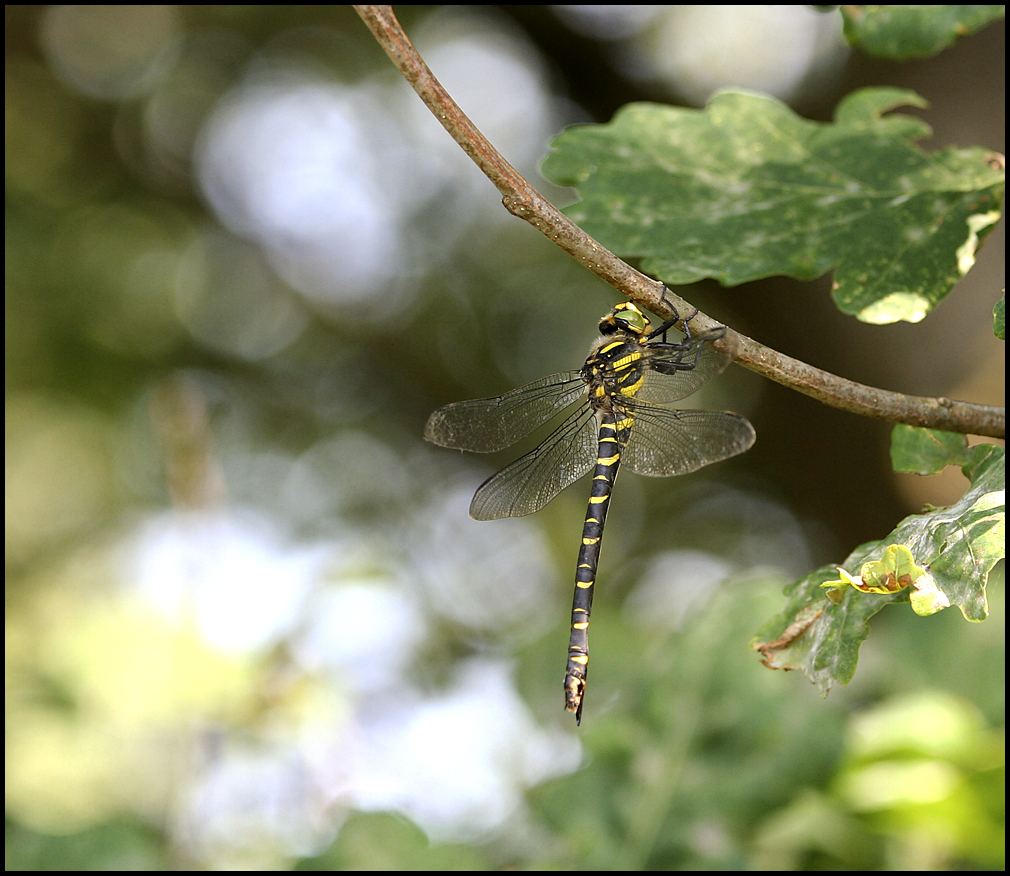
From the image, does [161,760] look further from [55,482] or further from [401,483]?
[55,482]

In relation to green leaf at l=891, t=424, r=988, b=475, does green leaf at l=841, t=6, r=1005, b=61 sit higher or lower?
higher

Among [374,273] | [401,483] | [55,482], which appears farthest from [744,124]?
[55,482]

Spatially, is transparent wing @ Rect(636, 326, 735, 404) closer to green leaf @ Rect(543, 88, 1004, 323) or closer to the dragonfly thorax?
the dragonfly thorax

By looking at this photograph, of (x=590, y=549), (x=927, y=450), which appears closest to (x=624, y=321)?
(x=590, y=549)

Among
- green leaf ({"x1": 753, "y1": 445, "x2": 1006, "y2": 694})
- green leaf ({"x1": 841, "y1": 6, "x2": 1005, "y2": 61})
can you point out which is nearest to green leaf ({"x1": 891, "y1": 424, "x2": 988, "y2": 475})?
green leaf ({"x1": 753, "y1": 445, "x2": 1006, "y2": 694})

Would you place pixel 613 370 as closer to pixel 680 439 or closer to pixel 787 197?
pixel 680 439

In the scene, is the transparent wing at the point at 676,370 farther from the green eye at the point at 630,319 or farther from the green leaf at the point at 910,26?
the green leaf at the point at 910,26
